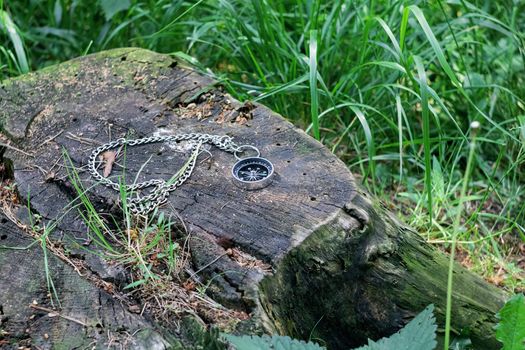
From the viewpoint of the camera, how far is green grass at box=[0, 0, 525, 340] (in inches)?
124

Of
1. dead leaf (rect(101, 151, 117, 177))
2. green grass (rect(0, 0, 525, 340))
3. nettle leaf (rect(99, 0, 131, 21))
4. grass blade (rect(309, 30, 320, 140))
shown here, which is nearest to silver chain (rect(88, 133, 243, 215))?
dead leaf (rect(101, 151, 117, 177))

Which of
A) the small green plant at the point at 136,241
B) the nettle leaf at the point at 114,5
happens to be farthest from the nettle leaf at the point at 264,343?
the nettle leaf at the point at 114,5

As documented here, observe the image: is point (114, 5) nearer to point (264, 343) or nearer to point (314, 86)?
point (314, 86)

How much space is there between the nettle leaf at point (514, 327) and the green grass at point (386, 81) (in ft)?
3.11

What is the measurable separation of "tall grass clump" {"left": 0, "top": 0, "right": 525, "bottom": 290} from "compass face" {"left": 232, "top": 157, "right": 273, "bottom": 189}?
623 millimetres

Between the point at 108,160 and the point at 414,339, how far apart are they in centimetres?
122

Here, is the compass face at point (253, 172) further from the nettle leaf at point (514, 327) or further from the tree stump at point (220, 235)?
the nettle leaf at point (514, 327)

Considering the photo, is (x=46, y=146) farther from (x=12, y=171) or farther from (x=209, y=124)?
(x=209, y=124)

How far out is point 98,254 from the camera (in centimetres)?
218

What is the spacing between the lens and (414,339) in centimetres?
186

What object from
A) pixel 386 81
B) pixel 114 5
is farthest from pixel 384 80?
pixel 114 5

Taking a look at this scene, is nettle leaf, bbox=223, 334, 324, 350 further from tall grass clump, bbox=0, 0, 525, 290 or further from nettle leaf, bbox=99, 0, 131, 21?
nettle leaf, bbox=99, 0, 131, 21

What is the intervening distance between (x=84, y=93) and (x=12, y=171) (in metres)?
0.48

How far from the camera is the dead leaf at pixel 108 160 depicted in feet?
8.17
